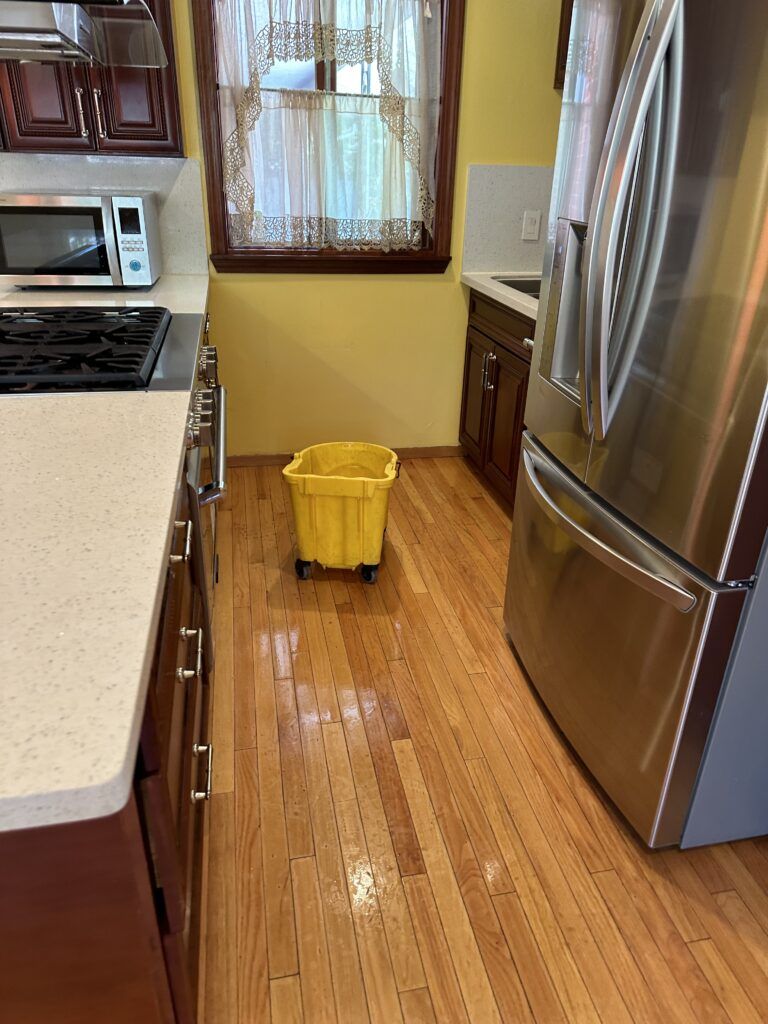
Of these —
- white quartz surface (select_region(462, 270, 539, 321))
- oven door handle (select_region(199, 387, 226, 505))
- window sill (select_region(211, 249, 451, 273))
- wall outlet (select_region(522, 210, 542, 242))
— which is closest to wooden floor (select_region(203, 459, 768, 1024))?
oven door handle (select_region(199, 387, 226, 505))

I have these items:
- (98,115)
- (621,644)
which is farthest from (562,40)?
(621,644)

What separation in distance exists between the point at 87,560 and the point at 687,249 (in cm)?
108

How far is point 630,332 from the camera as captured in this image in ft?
4.53

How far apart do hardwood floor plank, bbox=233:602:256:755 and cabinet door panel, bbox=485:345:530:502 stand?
1216mm

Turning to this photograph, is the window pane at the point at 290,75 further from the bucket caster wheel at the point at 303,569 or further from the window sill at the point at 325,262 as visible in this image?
the bucket caster wheel at the point at 303,569

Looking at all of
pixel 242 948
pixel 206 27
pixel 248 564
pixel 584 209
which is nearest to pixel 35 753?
pixel 242 948

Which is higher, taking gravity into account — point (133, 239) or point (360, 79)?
point (360, 79)

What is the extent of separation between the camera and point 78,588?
2.60ft

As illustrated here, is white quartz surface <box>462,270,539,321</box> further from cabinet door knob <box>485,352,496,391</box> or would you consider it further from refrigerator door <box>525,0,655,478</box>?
Result: refrigerator door <box>525,0,655,478</box>

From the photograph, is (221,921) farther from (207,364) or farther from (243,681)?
(207,364)

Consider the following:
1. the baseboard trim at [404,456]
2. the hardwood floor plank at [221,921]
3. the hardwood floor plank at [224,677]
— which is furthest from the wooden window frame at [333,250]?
the hardwood floor plank at [221,921]

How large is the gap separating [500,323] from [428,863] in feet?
6.95

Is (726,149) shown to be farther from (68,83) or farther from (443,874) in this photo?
(68,83)

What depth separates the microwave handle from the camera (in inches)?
95.3
